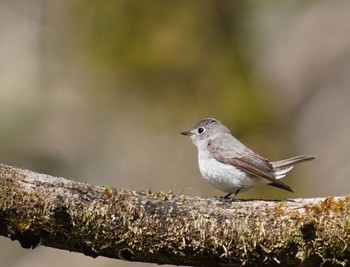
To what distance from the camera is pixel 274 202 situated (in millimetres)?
5508

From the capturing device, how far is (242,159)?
7031 millimetres

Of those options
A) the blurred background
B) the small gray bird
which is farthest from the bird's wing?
the blurred background

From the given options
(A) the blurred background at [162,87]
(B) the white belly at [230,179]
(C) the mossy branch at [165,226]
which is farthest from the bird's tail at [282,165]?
(A) the blurred background at [162,87]

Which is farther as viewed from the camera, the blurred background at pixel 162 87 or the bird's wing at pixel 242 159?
the blurred background at pixel 162 87

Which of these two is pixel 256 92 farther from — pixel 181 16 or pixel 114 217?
pixel 114 217

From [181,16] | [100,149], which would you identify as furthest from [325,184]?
[181,16]

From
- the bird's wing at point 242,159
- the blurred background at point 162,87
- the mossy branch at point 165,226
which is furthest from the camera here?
the blurred background at point 162,87

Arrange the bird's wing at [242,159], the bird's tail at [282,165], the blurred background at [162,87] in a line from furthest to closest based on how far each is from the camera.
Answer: the blurred background at [162,87], the bird's tail at [282,165], the bird's wing at [242,159]

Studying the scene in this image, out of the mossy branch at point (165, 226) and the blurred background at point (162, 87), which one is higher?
the blurred background at point (162, 87)

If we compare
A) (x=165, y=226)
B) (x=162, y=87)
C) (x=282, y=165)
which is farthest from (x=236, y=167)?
(x=162, y=87)

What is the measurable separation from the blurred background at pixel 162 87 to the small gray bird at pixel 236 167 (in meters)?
5.09

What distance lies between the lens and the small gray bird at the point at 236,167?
6.89 metres

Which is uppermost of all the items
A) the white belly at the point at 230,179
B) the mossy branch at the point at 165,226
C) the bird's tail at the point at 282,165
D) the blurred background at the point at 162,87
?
the blurred background at the point at 162,87

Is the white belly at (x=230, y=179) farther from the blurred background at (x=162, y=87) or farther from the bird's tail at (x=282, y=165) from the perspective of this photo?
the blurred background at (x=162, y=87)
